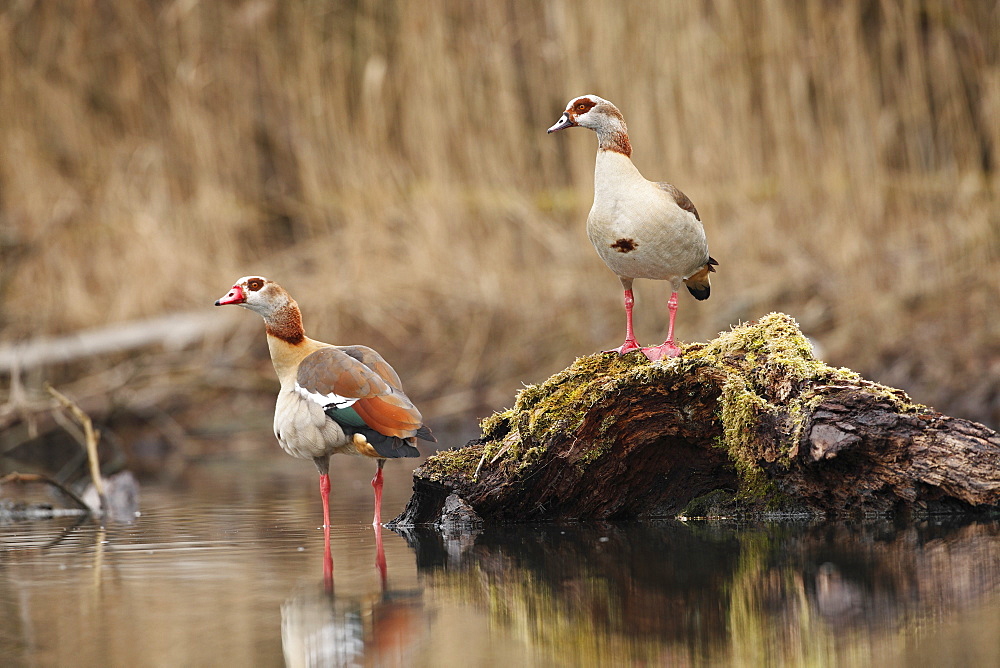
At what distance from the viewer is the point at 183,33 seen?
1062 centimetres

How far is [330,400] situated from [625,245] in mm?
1246

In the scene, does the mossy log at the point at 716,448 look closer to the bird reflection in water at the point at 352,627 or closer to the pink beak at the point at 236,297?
the pink beak at the point at 236,297

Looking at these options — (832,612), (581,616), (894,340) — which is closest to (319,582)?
(581,616)

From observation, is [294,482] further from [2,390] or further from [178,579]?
[2,390]

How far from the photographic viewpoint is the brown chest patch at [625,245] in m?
4.73

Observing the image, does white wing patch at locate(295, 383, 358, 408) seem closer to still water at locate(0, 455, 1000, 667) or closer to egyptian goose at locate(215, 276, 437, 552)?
egyptian goose at locate(215, 276, 437, 552)

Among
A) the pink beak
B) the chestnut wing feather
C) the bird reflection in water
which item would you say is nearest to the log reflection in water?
the bird reflection in water

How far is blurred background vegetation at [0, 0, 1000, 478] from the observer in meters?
9.15

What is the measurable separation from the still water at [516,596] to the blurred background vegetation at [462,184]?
14.5 ft

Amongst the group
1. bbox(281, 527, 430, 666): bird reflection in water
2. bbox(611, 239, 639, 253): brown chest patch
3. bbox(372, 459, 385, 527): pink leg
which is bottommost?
bbox(281, 527, 430, 666): bird reflection in water

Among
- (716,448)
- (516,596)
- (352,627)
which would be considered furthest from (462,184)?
(352,627)

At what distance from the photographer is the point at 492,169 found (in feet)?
33.2

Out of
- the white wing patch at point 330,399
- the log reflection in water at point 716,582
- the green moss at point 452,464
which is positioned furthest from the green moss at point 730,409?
the white wing patch at point 330,399

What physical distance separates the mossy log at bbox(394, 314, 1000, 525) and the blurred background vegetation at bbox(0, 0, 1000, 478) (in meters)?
3.75
